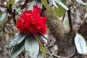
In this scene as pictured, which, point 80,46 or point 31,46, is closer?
point 31,46

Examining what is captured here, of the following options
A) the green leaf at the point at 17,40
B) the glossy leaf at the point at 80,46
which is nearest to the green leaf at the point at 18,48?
the green leaf at the point at 17,40

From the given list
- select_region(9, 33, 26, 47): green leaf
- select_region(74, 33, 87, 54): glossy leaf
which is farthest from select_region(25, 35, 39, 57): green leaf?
select_region(74, 33, 87, 54): glossy leaf

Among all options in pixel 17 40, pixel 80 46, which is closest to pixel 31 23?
pixel 17 40

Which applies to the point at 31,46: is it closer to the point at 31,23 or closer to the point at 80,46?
the point at 31,23

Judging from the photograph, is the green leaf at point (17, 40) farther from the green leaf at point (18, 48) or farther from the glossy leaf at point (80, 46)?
the glossy leaf at point (80, 46)

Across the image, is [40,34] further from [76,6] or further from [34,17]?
[76,6]

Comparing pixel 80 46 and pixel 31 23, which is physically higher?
pixel 31 23

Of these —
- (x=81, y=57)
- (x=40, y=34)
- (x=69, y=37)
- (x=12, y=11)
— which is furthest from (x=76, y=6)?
(x=40, y=34)

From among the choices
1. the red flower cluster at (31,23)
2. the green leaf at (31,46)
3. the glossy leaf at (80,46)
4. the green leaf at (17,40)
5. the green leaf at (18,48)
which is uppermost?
the red flower cluster at (31,23)
